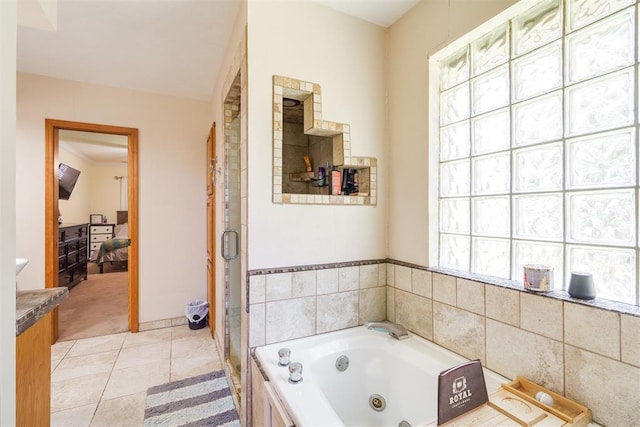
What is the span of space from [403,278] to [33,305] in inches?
68.6

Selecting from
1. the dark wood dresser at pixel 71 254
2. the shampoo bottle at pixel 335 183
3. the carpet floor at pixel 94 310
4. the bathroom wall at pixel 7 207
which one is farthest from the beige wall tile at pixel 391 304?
the dark wood dresser at pixel 71 254

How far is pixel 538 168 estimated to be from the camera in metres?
1.24

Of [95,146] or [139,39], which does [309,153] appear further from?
[95,146]

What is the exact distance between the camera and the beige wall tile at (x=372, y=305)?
1.83 m

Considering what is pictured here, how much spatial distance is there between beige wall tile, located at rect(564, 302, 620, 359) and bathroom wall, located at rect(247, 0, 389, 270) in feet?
3.31

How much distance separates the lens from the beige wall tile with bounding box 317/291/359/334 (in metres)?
1.70

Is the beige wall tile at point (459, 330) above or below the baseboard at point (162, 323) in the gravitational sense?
above

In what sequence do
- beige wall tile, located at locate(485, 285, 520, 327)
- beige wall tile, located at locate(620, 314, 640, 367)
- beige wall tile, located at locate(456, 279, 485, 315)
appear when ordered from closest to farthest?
beige wall tile, located at locate(620, 314, 640, 367) → beige wall tile, located at locate(485, 285, 520, 327) → beige wall tile, located at locate(456, 279, 485, 315)

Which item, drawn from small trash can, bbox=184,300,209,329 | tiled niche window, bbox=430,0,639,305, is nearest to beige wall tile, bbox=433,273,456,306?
tiled niche window, bbox=430,0,639,305

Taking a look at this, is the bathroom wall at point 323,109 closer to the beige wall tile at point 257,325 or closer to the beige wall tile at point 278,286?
the beige wall tile at point 278,286

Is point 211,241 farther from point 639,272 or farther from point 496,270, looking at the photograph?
point 639,272

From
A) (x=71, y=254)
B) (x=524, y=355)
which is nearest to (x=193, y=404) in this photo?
(x=524, y=355)

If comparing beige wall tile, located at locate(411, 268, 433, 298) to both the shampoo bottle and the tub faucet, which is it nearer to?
the tub faucet

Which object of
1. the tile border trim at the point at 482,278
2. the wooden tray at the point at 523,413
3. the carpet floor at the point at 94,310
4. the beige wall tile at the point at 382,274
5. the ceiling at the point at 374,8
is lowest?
the carpet floor at the point at 94,310
